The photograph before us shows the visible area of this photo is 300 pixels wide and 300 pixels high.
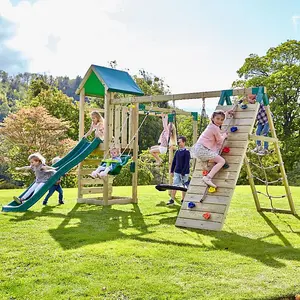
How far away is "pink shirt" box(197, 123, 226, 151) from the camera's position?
6816 mm

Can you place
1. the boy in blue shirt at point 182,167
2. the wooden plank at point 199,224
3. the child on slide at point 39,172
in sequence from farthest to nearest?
the boy in blue shirt at point 182,167
the child on slide at point 39,172
the wooden plank at point 199,224

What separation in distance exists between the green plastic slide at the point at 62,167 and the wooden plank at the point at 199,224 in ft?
10.8

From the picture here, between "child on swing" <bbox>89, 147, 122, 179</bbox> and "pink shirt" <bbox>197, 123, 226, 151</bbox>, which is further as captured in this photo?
"child on swing" <bbox>89, 147, 122, 179</bbox>

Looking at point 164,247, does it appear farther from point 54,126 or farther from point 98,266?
point 54,126

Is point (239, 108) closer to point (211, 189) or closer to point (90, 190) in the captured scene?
point (211, 189)

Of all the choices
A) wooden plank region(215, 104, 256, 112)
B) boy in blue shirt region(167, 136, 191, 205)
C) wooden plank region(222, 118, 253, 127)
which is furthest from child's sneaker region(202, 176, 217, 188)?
boy in blue shirt region(167, 136, 191, 205)

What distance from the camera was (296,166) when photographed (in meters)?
25.1

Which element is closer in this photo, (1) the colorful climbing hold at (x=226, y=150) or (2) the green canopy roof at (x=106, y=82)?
(1) the colorful climbing hold at (x=226, y=150)

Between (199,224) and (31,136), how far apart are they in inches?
677

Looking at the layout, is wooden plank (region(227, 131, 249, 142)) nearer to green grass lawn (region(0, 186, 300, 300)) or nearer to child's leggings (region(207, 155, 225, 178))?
child's leggings (region(207, 155, 225, 178))

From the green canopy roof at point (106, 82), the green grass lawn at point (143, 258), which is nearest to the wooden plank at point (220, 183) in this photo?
the green grass lawn at point (143, 258)

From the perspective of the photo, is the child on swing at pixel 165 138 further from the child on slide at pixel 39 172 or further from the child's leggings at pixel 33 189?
the child's leggings at pixel 33 189

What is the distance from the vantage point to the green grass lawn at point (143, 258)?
377cm

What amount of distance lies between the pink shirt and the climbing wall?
0.17 m
